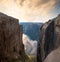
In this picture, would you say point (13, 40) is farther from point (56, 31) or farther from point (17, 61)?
point (56, 31)

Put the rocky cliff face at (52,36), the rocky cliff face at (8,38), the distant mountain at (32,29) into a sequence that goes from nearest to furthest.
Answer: the rocky cliff face at (52,36) < the rocky cliff face at (8,38) < the distant mountain at (32,29)

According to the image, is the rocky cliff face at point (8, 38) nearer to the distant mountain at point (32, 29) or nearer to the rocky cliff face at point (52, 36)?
the rocky cliff face at point (52, 36)

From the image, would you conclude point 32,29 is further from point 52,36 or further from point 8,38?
point 52,36

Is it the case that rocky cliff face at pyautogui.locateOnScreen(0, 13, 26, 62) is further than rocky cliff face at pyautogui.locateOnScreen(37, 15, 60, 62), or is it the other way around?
rocky cliff face at pyautogui.locateOnScreen(0, 13, 26, 62)

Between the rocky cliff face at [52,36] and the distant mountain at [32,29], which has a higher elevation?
the rocky cliff face at [52,36]

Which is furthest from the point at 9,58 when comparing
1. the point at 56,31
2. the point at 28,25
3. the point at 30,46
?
the point at 28,25

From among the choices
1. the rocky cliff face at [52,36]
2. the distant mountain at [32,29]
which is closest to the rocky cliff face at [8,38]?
the rocky cliff face at [52,36]

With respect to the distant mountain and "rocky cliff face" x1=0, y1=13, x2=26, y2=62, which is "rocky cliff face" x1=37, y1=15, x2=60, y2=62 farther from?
the distant mountain

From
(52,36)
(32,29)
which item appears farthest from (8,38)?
(32,29)

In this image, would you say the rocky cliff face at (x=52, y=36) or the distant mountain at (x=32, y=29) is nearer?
the rocky cliff face at (x=52, y=36)

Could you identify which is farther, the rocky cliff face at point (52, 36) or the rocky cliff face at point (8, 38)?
the rocky cliff face at point (8, 38)

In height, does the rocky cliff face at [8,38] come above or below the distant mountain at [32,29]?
above

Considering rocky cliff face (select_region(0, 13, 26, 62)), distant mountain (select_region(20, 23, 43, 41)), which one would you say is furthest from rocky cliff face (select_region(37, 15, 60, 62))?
distant mountain (select_region(20, 23, 43, 41))

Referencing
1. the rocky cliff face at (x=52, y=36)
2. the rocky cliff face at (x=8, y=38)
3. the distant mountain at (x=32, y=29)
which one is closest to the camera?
the rocky cliff face at (x=52, y=36)
